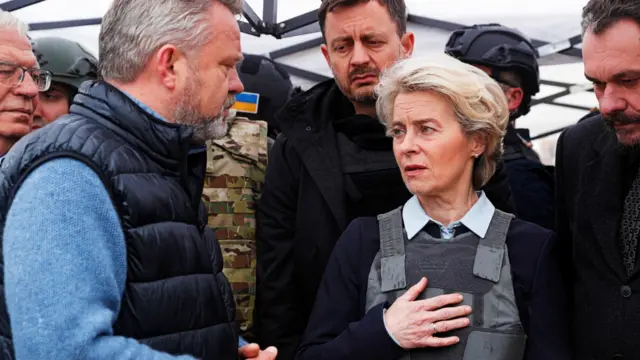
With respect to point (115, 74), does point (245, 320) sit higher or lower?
lower

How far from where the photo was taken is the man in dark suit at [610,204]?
2555mm

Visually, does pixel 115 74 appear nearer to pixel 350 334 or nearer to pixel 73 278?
pixel 73 278

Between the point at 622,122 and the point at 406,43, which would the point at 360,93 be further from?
the point at 622,122

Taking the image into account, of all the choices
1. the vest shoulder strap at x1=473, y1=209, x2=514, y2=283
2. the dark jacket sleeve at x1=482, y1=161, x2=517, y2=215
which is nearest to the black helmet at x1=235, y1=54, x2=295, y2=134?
the dark jacket sleeve at x1=482, y1=161, x2=517, y2=215

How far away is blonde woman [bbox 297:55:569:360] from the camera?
2334mm

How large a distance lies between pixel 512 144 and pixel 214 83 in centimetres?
192

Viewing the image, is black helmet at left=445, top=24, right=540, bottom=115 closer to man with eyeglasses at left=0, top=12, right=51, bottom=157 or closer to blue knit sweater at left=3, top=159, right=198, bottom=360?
man with eyeglasses at left=0, top=12, right=51, bottom=157

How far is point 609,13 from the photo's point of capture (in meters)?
2.67

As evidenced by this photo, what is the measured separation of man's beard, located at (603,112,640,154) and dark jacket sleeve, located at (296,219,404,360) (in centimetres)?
83

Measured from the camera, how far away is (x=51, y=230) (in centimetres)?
170

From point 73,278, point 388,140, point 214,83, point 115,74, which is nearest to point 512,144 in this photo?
point 388,140

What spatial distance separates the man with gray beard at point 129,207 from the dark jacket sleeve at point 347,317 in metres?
0.22

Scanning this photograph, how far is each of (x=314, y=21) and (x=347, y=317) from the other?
6401mm

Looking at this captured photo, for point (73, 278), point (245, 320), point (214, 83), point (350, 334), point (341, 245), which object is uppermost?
point (214, 83)
